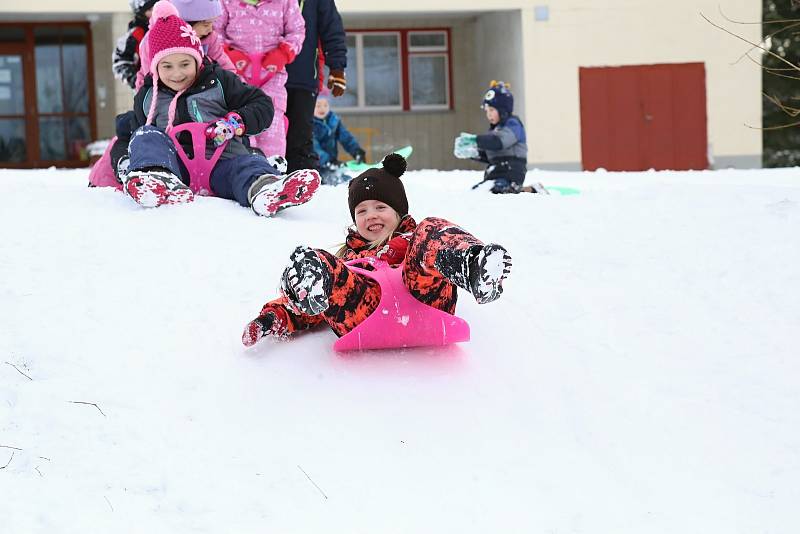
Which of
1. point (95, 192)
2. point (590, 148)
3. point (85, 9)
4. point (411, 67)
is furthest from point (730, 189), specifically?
point (411, 67)

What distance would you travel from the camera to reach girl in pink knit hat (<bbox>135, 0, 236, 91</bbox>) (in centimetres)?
567

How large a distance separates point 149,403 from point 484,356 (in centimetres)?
104

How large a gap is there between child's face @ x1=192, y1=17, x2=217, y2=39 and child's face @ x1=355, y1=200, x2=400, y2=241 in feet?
8.50

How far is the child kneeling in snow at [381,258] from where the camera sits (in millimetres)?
2912

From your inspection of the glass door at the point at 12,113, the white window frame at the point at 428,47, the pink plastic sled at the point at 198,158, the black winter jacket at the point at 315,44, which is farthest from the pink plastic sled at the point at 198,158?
the white window frame at the point at 428,47

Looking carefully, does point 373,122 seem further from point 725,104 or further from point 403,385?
point 403,385

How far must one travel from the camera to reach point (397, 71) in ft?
54.0

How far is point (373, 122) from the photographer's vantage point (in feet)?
53.4

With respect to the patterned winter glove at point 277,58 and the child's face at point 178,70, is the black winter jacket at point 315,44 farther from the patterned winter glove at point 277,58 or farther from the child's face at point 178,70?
the child's face at point 178,70

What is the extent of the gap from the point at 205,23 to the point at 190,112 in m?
0.74

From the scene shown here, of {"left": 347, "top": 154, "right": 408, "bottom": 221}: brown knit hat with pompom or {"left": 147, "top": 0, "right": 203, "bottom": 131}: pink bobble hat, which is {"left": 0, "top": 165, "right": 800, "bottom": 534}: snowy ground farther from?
{"left": 147, "top": 0, "right": 203, "bottom": 131}: pink bobble hat

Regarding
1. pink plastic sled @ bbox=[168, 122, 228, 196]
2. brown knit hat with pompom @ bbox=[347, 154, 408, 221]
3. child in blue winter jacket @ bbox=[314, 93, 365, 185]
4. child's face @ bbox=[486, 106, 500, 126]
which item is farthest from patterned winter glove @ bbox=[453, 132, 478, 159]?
brown knit hat with pompom @ bbox=[347, 154, 408, 221]

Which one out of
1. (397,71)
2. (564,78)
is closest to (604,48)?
(564,78)

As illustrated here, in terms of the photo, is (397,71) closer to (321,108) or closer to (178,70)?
(321,108)
